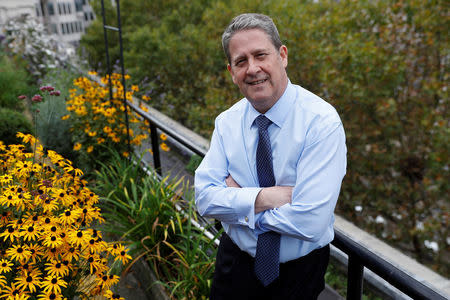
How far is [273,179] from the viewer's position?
5.93 ft

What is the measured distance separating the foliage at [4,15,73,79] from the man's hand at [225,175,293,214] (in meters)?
7.52

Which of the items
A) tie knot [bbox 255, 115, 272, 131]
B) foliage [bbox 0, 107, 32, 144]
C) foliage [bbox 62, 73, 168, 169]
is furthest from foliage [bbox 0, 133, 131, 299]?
foliage [bbox 0, 107, 32, 144]

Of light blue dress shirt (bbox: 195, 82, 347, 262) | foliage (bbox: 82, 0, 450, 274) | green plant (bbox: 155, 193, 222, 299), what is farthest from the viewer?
foliage (bbox: 82, 0, 450, 274)

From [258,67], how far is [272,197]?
562 mm

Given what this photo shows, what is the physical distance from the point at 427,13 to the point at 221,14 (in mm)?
5346

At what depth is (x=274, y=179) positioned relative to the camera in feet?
5.93

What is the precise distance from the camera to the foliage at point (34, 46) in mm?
8602

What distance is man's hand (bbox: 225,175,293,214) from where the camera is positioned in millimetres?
1709

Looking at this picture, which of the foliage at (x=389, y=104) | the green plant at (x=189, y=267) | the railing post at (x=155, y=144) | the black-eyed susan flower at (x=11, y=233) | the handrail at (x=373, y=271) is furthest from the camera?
the foliage at (x=389, y=104)

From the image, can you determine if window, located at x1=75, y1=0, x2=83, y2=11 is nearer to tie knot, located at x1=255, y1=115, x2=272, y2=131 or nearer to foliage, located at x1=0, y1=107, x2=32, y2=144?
foliage, located at x1=0, y1=107, x2=32, y2=144

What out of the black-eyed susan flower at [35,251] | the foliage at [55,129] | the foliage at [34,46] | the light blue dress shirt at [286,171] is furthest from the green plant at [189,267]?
the foliage at [34,46]

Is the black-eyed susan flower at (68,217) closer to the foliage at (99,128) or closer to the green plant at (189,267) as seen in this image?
the green plant at (189,267)

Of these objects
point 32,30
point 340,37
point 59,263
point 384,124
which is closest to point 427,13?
point 340,37

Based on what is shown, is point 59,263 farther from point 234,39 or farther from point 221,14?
point 221,14
